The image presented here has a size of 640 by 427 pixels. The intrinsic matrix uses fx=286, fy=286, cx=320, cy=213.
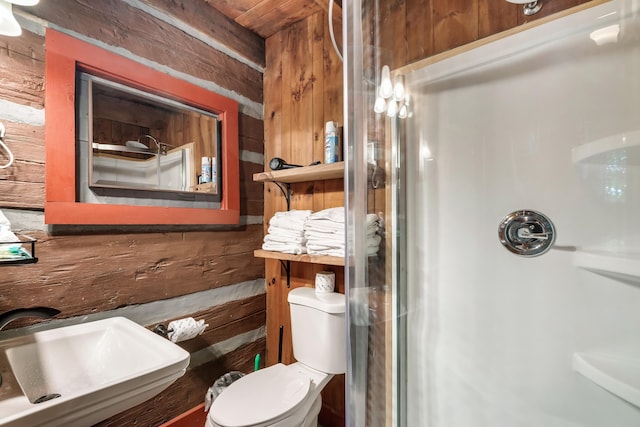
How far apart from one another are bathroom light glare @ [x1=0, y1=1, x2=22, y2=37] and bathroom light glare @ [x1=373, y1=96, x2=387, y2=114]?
122cm

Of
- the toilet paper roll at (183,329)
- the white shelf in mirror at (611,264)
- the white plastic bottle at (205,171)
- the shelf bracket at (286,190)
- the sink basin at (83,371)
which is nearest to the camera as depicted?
the sink basin at (83,371)

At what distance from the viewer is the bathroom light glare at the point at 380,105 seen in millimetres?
1123

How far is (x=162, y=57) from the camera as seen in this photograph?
140 cm

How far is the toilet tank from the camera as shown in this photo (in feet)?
4.35

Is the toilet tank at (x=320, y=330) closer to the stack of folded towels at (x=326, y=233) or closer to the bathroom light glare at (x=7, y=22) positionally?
the stack of folded towels at (x=326, y=233)

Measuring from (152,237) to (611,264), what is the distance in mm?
1701

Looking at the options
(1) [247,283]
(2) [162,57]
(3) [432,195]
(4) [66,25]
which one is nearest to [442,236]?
(3) [432,195]

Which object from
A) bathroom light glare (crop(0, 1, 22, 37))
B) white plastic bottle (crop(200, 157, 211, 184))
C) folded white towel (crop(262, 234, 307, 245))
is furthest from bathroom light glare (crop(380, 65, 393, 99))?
bathroom light glare (crop(0, 1, 22, 37))

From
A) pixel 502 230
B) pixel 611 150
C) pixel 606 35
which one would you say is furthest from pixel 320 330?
pixel 606 35

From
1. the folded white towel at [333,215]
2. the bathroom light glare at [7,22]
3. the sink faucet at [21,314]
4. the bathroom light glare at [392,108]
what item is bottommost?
the sink faucet at [21,314]

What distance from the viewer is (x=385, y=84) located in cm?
115

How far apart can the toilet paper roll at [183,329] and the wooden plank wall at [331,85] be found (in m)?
0.55

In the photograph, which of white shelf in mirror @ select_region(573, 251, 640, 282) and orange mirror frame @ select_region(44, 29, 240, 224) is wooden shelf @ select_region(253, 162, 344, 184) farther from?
white shelf in mirror @ select_region(573, 251, 640, 282)

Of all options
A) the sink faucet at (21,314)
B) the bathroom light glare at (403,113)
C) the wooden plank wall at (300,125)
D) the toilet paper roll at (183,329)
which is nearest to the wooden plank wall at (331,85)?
the wooden plank wall at (300,125)
